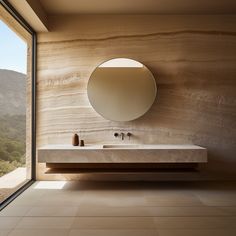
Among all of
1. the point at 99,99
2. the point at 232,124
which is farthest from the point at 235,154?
the point at 99,99

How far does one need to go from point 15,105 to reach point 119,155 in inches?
86.7

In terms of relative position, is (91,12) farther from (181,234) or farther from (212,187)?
(181,234)

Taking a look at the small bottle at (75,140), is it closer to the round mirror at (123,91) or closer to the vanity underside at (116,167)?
the vanity underside at (116,167)

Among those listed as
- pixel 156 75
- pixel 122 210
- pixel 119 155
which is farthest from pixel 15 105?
pixel 122 210

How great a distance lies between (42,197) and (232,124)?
2.93 m

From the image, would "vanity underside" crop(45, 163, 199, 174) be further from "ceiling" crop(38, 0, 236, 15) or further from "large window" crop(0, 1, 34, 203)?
"ceiling" crop(38, 0, 236, 15)

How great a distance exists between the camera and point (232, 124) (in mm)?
4641

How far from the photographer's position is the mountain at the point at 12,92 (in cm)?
483

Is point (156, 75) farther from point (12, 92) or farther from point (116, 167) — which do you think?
point (12, 92)

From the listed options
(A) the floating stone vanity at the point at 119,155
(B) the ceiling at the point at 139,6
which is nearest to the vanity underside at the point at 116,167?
(A) the floating stone vanity at the point at 119,155

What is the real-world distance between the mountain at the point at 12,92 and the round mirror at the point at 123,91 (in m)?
1.23

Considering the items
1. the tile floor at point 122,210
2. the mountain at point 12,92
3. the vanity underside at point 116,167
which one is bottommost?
the tile floor at point 122,210

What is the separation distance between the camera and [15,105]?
5.11m

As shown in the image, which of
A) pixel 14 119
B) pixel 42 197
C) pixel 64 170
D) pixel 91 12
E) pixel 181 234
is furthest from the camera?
pixel 14 119
